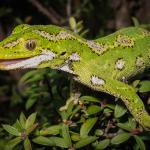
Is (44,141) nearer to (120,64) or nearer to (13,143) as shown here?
(13,143)

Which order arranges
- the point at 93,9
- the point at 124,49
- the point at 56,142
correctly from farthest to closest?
the point at 93,9 → the point at 124,49 → the point at 56,142

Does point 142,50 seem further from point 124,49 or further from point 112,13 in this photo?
point 112,13

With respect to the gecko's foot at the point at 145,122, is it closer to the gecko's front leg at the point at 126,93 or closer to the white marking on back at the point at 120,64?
the gecko's front leg at the point at 126,93

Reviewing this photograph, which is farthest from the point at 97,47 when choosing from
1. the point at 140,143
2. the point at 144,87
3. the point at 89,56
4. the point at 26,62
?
the point at 140,143

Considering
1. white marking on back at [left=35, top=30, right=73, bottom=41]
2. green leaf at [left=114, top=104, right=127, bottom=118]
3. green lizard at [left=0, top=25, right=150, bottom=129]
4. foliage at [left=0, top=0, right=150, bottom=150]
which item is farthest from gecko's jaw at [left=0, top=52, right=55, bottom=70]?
green leaf at [left=114, top=104, right=127, bottom=118]

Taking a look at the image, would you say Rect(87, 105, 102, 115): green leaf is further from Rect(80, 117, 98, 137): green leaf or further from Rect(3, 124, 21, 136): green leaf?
Rect(3, 124, 21, 136): green leaf

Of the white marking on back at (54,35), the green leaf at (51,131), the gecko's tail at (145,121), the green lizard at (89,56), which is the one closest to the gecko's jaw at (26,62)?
the green lizard at (89,56)

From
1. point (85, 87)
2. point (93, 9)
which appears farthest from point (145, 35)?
point (93, 9)

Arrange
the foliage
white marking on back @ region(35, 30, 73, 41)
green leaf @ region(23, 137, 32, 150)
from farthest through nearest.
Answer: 1. white marking on back @ region(35, 30, 73, 41)
2. the foliage
3. green leaf @ region(23, 137, 32, 150)
